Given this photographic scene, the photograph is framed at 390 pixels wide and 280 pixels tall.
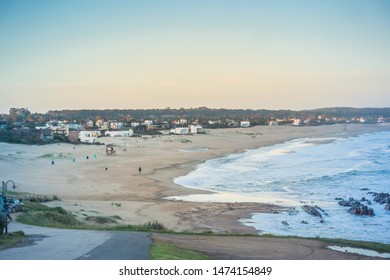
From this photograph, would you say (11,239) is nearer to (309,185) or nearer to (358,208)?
(358,208)

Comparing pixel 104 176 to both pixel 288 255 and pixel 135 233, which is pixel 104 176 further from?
pixel 288 255

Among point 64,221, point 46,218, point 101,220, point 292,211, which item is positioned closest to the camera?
point 46,218

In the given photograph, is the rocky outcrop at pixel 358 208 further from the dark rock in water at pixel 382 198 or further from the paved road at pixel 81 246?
the paved road at pixel 81 246

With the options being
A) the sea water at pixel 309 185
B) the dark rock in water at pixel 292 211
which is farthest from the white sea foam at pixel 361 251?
the dark rock in water at pixel 292 211

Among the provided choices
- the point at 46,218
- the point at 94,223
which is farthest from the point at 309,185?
the point at 46,218

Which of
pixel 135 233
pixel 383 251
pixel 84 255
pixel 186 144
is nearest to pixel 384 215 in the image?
pixel 383 251

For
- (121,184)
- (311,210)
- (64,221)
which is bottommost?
(121,184)

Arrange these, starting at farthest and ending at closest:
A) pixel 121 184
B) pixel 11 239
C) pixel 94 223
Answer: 1. pixel 121 184
2. pixel 94 223
3. pixel 11 239
